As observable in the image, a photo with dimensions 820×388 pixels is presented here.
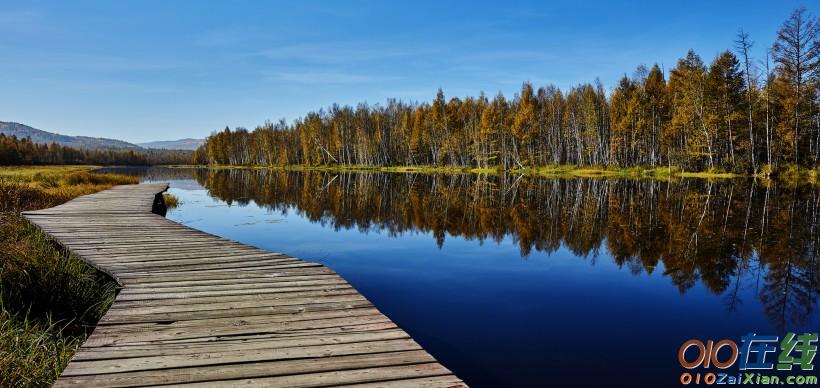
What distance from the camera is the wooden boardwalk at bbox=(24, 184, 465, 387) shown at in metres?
3.64

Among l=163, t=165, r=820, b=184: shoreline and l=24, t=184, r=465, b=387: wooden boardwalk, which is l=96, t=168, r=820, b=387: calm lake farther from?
l=163, t=165, r=820, b=184: shoreline

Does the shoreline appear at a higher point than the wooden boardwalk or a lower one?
higher

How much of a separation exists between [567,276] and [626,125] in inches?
2063

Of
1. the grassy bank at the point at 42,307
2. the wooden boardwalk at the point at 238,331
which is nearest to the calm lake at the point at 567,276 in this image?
the wooden boardwalk at the point at 238,331

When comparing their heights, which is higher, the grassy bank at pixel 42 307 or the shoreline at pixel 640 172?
the shoreline at pixel 640 172

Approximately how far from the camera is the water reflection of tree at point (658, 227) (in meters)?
9.40

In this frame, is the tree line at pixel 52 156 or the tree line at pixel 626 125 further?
the tree line at pixel 52 156

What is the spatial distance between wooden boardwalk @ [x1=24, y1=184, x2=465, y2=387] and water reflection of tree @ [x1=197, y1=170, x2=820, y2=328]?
6544 mm

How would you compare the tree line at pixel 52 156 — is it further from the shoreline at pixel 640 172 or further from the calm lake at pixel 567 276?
the calm lake at pixel 567 276

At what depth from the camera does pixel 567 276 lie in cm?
988

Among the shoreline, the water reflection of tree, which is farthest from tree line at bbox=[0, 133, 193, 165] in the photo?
the water reflection of tree

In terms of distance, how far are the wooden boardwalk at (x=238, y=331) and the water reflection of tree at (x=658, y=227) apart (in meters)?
6.54

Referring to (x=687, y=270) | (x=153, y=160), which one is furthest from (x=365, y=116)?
(x=153, y=160)

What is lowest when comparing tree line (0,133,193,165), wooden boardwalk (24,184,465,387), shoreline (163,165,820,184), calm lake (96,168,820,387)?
calm lake (96,168,820,387)
